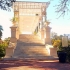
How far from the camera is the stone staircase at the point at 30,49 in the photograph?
54.3ft

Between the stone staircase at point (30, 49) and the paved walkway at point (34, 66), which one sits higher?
the stone staircase at point (30, 49)

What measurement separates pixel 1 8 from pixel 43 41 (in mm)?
11409

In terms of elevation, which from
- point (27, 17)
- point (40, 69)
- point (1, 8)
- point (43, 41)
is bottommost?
point (40, 69)

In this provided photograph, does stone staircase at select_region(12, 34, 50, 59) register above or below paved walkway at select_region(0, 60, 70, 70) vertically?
above

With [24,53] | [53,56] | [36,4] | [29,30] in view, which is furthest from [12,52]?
[29,30]

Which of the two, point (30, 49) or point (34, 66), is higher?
point (30, 49)

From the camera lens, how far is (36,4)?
2817 cm

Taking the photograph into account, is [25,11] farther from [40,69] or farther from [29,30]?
[40,69]

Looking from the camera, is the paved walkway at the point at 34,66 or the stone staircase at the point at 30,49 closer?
the paved walkway at the point at 34,66

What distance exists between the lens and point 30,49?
61.0 ft

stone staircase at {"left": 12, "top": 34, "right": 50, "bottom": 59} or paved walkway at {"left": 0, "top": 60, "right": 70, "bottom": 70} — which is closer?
paved walkway at {"left": 0, "top": 60, "right": 70, "bottom": 70}

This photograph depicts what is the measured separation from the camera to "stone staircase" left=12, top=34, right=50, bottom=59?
1655cm

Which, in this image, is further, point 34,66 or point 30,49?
point 30,49

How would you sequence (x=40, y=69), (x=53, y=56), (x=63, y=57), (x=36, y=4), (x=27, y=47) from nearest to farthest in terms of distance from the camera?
1. (x=40, y=69)
2. (x=63, y=57)
3. (x=53, y=56)
4. (x=27, y=47)
5. (x=36, y=4)
